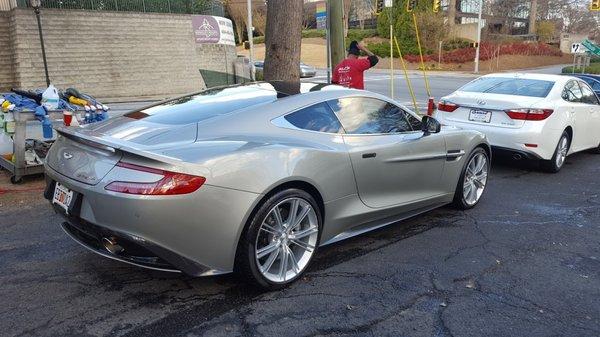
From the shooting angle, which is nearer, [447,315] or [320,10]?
[447,315]

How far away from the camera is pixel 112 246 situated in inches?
127

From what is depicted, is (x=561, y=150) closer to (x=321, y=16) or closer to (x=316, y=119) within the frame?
(x=316, y=119)

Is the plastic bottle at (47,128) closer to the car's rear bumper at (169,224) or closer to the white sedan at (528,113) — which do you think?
the car's rear bumper at (169,224)

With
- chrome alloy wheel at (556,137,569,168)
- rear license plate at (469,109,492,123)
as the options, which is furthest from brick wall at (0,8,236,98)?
chrome alloy wheel at (556,137,569,168)

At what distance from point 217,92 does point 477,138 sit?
2871mm

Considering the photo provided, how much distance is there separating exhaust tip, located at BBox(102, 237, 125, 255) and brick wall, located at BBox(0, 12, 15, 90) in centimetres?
1874

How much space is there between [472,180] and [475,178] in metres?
0.07

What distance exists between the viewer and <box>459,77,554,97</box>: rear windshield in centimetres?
766

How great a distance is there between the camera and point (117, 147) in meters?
3.13

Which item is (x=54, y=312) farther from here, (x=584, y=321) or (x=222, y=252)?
(x=584, y=321)

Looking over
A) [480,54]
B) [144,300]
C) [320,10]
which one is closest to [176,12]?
[320,10]

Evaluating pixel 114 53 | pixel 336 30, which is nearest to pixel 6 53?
pixel 114 53

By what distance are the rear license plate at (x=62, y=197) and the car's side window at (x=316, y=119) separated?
1580 millimetres

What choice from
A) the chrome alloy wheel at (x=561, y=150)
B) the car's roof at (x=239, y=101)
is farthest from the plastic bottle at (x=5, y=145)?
the chrome alloy wheel at (x=561, y=150)
